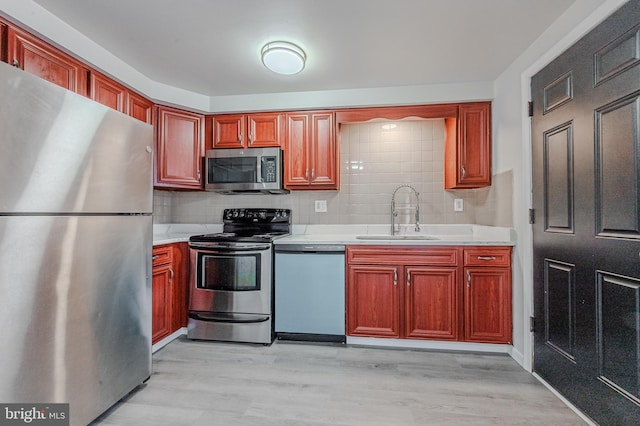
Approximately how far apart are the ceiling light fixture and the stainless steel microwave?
87 centimetres

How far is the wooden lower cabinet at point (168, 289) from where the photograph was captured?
2.42 meters

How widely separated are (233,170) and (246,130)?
1.36 ft

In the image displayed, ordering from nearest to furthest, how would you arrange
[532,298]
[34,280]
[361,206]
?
[34,280]
[532,298]
[361,206]

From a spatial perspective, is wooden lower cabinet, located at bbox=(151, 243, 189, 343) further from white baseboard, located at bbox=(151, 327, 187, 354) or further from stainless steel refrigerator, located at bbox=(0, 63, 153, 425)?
stainless steel refrigerator, located at bbox=(0, 63, 153, 425)

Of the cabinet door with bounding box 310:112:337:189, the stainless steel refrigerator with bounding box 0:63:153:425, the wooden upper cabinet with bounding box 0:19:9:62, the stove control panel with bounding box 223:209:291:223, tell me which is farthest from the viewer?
the stove control panel with bounding box 223:209:291:223

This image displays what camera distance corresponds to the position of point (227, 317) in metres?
2.62

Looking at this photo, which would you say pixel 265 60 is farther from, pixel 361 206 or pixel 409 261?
pixel 409 261

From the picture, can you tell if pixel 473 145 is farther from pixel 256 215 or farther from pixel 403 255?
pixel 256 215

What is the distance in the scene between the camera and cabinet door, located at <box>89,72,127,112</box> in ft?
7.14

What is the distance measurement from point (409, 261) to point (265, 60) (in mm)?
1863

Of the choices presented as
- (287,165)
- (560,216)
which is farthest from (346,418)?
(287,165)

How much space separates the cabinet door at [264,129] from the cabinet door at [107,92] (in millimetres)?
1048

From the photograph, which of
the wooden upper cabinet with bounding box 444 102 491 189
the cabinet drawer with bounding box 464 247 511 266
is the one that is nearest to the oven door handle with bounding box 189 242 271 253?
Answer: the cabinet drawer with bounding box 464 247 511 266

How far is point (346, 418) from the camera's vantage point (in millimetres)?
1644
